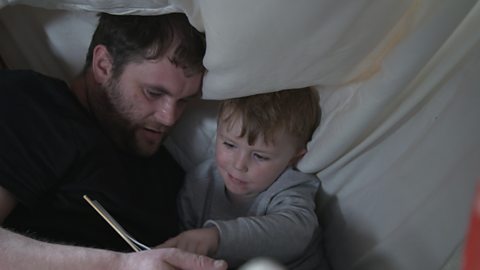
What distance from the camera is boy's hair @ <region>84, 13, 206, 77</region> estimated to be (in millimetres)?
1025

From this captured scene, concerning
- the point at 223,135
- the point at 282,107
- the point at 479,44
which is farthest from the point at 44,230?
the point at 479,44

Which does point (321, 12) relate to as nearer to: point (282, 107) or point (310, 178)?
point (282, 107)

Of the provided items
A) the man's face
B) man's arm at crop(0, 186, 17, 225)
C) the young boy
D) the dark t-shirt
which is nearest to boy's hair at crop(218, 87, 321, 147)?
the young boy

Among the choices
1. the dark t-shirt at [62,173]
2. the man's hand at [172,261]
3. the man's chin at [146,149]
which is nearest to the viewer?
the man's hand at [172,261]

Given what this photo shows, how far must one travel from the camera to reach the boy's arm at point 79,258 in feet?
2.53

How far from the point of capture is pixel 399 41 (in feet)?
2.69

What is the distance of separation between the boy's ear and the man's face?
214mm

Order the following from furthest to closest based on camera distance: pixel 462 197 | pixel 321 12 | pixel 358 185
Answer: pixel 358 185
pixel 462 197
pixel 321 12

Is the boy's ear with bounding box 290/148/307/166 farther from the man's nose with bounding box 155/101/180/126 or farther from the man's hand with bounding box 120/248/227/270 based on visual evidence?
the man's hand with bounding box 120/248/227/270

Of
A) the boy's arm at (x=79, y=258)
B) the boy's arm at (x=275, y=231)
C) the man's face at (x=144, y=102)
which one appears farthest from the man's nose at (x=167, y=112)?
the boy's arm at (x=79, y=258)

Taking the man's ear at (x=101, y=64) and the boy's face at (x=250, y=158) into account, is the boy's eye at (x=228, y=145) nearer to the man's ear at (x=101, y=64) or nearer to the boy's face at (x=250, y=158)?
the boy's face at (x=250, y=158)

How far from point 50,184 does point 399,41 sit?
563 mm

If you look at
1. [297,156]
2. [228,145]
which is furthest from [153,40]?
[297,156]

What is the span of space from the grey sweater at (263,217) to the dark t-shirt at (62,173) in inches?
3.9
